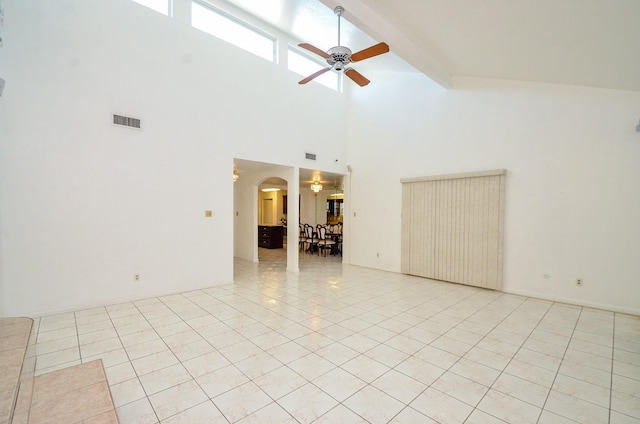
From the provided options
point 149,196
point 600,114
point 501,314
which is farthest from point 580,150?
point 149,196

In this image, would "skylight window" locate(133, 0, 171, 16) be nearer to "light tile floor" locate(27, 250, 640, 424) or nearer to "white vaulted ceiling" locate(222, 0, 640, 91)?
"white vaulted ceiling" locate(222, 0, 640, 91)

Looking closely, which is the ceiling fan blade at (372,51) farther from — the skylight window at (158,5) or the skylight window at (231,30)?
the skylight window at (158,5)

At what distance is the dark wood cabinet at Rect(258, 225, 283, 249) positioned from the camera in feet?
34.1

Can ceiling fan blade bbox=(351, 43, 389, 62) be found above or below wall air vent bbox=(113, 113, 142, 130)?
above

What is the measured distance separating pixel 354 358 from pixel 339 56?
3476 mm

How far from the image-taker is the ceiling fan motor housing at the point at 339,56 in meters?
3.44

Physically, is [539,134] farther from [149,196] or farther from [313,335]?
[149,196]

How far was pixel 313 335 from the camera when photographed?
328 cm

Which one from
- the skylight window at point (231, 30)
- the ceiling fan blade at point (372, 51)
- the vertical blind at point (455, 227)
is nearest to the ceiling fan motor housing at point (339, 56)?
the ceiling fan blade at point (372, 51)

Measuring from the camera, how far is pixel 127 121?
4.27 metres

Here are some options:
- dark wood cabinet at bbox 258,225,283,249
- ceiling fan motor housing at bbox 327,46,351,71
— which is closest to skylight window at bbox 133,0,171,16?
ceiling fan motor housing at bbox 327,46,351,71

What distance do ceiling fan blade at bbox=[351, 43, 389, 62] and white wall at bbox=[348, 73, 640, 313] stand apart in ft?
10.1

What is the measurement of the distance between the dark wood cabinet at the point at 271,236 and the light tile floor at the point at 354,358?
223 inches

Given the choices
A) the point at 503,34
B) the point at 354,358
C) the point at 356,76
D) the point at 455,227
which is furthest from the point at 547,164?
the point at 354,358
